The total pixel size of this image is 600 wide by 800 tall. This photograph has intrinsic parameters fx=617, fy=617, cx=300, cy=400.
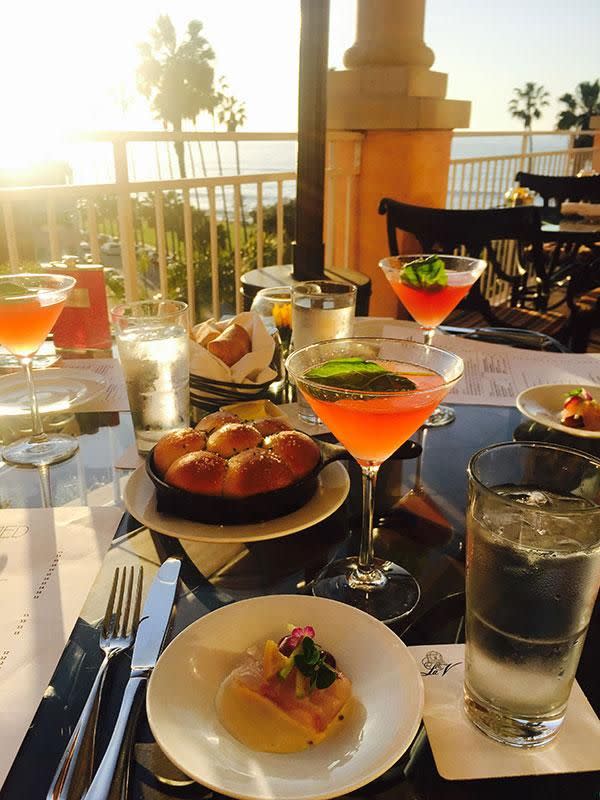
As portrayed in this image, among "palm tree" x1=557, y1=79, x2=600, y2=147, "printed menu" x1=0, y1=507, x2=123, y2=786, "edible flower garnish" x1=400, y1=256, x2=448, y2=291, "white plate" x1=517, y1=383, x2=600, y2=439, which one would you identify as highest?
"palm tree" x1=557, y1=79, x2=600, y2=147

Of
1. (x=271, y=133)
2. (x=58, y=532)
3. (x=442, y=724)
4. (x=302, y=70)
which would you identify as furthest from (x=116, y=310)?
(x=271, y=133)

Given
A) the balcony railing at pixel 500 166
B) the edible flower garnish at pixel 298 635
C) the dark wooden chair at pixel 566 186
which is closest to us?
the edible flower garnish at pixel 298 635

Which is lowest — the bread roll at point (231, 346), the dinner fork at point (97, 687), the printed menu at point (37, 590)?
the printed menu at point (37, 590)

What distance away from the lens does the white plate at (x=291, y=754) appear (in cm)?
49

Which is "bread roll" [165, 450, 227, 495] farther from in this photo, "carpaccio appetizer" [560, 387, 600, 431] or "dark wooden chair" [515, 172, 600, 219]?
"dark wooden chair" [515, 172, 600, 219]

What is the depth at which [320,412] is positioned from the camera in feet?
2.74

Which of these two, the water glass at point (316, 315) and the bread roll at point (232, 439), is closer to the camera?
the bread roll at point (232, 439)

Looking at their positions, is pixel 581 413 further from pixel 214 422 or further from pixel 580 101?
pixel 580 101

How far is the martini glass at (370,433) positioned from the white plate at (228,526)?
0.26 feet

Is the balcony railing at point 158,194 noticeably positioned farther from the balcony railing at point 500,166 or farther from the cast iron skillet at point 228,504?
the cast iron skillet at point 228,504

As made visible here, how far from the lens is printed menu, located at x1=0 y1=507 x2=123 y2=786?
607 millimetres

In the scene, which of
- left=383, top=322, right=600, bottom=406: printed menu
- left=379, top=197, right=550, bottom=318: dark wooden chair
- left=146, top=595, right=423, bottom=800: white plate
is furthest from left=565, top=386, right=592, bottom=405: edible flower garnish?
left=379, top=197, right=550, bottom=318: dark wooden chair

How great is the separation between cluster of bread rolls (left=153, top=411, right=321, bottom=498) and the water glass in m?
0.32

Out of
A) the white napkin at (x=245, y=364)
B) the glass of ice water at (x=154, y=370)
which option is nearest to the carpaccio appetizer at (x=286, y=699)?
the glass of ice water at (x=154, y=370)
